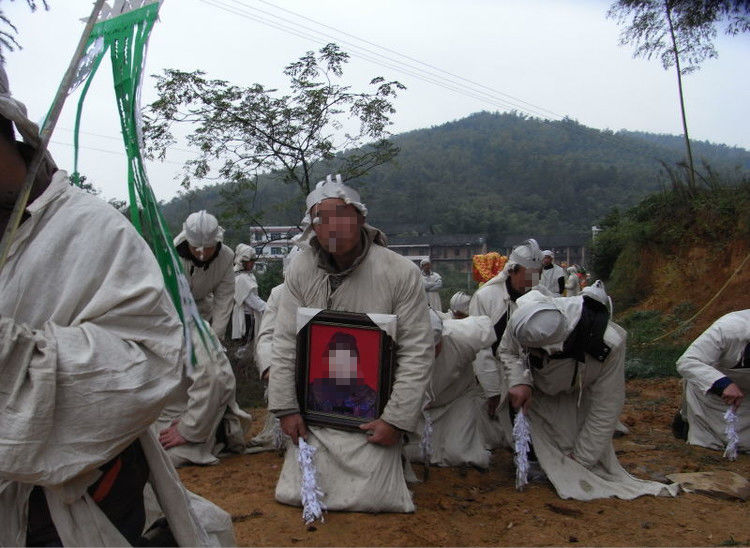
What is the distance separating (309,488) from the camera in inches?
151

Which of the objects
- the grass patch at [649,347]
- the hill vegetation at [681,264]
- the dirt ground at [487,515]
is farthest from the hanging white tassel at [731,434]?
the hill vegetation at [681,264]

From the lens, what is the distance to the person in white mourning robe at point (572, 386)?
438 centimetres

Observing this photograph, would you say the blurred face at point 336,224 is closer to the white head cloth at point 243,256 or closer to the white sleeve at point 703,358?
the white sleeve at point 703,358

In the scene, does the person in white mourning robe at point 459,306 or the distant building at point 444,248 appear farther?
the distant building at point 444,248

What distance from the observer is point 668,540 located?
3.67 m

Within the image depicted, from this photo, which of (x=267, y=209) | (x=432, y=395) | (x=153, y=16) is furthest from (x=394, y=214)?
(x=153, y=16)

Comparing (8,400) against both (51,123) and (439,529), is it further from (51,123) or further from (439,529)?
(439,529)

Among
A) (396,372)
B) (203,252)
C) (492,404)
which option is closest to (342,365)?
(396,372)

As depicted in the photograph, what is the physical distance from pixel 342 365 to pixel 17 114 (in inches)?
103

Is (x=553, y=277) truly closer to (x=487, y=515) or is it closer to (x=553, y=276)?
(x=553, y=276)

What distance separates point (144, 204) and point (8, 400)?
2.18 ft

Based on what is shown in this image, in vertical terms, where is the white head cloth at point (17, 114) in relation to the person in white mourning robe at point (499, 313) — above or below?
above

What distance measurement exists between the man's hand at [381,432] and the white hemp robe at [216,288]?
243 centimetres

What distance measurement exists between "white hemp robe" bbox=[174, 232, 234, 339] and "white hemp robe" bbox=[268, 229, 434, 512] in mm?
1995
